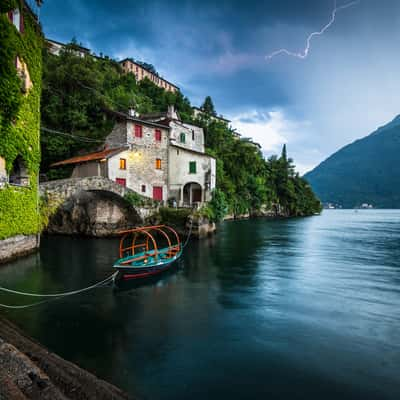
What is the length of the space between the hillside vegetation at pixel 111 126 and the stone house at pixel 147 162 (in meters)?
2.69

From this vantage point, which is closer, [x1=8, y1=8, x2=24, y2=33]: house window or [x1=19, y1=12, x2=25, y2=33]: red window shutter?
[x1=8, y1=8, x2=24, y2=33]: house window

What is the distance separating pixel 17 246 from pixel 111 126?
1834 centimetres

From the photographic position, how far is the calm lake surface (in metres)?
5.27

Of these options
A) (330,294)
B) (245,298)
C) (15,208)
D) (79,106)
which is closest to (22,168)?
(15,208)

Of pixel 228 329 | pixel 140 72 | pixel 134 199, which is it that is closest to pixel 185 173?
pixel 134 199

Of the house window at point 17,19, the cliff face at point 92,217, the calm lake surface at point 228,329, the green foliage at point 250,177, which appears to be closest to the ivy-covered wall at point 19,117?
the house window at point 17,19

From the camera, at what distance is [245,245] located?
75.3ft

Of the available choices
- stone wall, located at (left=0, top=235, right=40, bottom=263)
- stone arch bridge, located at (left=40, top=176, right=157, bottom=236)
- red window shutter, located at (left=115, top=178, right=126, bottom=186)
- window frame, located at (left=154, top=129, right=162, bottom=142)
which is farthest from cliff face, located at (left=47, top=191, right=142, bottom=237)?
stone wall, located at (left=0, top=235, right=40, bottom=263)

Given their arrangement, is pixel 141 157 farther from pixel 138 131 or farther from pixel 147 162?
pixel 138 131

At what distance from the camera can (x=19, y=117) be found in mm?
13289

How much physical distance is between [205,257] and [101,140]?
19404mm

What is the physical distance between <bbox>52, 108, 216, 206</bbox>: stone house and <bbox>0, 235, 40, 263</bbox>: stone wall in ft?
32.0

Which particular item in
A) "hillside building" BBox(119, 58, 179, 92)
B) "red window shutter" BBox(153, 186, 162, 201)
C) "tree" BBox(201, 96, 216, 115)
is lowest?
"red window shutter" BBox(153, 186, 162, 201)

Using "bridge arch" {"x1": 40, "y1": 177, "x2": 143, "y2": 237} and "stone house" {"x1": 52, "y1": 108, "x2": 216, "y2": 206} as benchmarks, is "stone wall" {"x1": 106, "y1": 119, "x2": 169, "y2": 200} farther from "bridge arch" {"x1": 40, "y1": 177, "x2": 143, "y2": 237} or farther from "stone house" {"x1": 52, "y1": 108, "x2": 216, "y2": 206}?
"bridge arch" {"x1": 40, "y1": 177, "x2": 143, "y2": 237}
